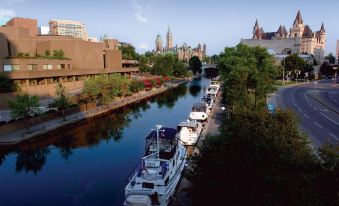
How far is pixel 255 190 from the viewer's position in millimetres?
13453

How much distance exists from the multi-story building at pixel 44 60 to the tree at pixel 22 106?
21.9 meters

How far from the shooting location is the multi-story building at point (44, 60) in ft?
209

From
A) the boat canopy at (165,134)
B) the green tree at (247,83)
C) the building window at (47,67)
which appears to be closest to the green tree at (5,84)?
the building window at (47,67)

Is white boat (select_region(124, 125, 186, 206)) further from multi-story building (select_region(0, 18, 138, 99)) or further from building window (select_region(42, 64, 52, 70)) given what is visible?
building window (select_region(42, 64, 52, 70))

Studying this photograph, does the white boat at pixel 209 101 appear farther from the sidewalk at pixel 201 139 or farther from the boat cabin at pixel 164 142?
the boat cabin at pixel 164 142

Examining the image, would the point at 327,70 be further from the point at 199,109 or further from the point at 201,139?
the point at 201,139

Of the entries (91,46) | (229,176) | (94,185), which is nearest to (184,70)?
(91,46)

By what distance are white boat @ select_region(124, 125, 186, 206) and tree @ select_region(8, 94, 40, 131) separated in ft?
72.8

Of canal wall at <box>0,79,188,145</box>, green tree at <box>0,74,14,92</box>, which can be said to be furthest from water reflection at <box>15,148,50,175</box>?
green tree at <box>0,74,14,92</box>

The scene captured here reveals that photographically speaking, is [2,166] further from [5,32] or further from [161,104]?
[5,32]

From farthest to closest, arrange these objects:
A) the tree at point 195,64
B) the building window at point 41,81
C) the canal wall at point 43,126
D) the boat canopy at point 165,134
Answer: the tree at point 195,64 < the building window at point 41,81 < the canal wall at point 43,126 < the boat canopy at point 165,134

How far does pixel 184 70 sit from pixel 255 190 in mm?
148235

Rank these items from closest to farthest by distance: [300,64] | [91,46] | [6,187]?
[6,187], [91,46], [300,64]

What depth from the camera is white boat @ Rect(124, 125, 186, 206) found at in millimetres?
21614
